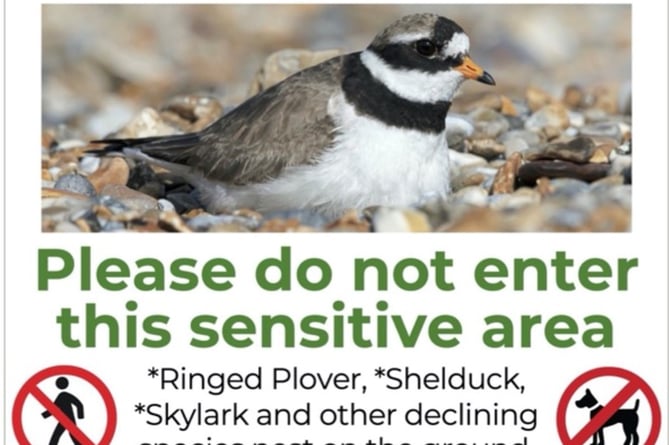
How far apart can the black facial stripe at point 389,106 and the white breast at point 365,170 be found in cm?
3

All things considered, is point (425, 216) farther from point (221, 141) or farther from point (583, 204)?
point (221, 141)

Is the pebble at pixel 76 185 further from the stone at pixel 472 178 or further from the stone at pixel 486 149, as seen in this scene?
the stone at pixel 486 149

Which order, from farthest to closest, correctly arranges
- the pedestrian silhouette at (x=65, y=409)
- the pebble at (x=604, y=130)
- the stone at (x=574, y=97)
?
the stone at (x=574, y=97) → the pebble at (x=604, y=130) → the pedestrian silhouette at (x=65, y=409)

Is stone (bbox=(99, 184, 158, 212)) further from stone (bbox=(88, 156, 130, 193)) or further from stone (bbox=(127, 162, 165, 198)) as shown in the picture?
stone (bbox=(127, 162, 165, 198))

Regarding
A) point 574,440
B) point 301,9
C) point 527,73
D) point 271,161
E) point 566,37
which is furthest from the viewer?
point 301,9

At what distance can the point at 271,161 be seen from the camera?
6297 mm

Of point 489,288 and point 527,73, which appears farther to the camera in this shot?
point 527,73

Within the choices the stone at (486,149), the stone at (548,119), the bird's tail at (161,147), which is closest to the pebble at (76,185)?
the bird's tail at (161,147)

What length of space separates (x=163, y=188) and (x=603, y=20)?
5.47 metres

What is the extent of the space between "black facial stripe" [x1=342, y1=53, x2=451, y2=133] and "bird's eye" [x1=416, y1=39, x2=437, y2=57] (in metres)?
0.24

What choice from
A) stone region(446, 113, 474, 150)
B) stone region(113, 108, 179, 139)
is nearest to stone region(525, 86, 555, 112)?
stone region(446, 113, 474, 150)

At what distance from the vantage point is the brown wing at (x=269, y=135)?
20.3 ft

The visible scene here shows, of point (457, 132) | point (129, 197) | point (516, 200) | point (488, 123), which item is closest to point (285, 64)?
point (488, 123)

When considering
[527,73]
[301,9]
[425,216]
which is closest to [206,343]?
[425,216]
